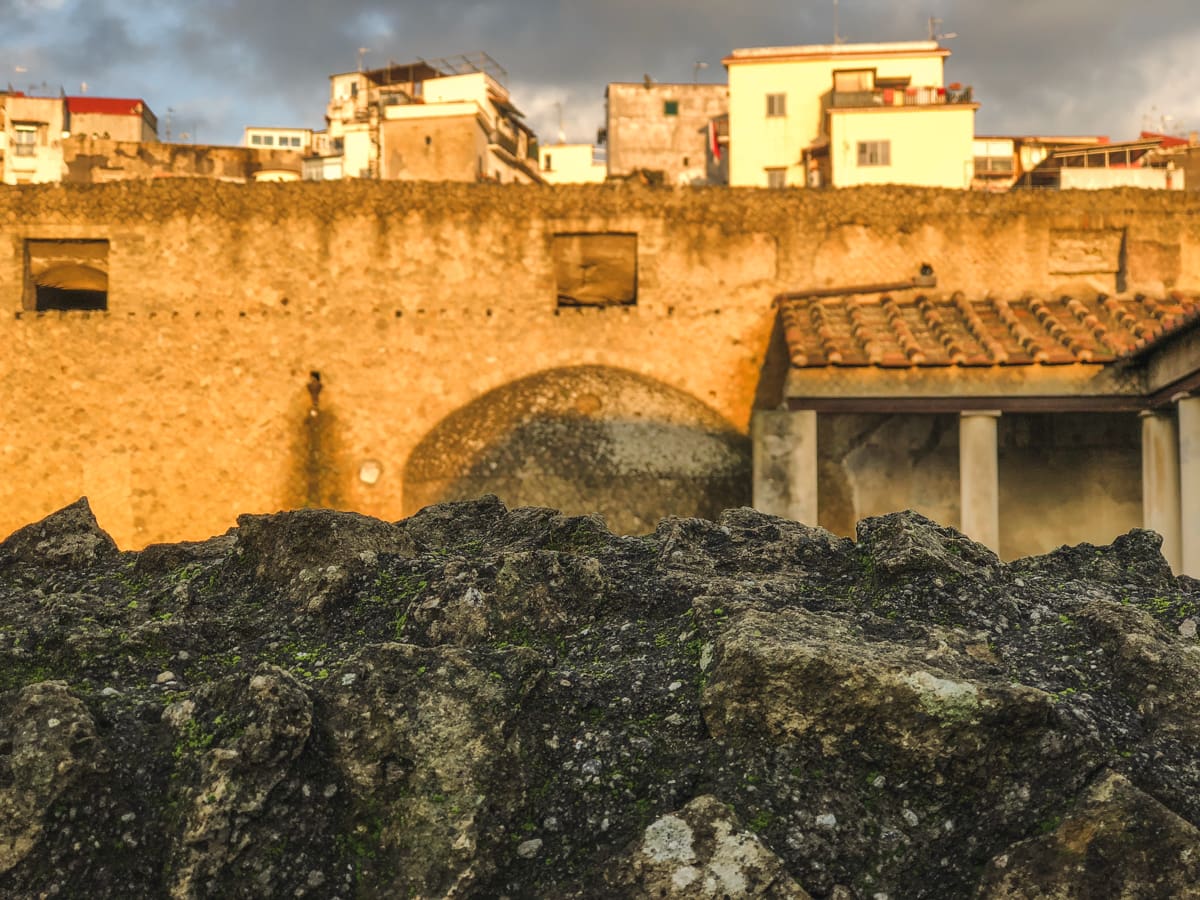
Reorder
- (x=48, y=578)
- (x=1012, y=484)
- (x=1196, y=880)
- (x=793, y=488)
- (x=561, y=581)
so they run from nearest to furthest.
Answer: (x=1196, y=880), (x=561, y=581), (x=48, y=578), (x=793, y=488), (x=1012, y=484)

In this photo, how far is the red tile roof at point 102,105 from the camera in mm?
50500

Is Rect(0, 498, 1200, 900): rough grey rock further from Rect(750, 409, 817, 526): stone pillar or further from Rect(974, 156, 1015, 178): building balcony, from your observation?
Rect(974, 156, 1015, 178): building balcony

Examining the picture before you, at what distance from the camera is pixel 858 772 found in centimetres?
309

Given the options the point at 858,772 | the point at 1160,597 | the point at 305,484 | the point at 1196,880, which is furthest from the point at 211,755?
the point at 305,484

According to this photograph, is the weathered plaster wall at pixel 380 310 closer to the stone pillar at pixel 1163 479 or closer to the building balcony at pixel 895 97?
the stone pillar at pixel 1163 479

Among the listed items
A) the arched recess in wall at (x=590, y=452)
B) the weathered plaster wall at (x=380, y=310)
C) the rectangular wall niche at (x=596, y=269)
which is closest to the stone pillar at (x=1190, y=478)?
the weathered plaster wall at (x=380, y=310)

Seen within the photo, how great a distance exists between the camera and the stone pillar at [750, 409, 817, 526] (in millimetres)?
12039

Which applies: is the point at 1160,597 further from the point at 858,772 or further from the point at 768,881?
the point at 768,881

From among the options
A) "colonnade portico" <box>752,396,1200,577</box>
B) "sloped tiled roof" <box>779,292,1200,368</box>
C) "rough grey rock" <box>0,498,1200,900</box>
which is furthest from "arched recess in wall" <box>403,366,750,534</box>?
"rough grey rock" <box>0,498,1200,900</box>

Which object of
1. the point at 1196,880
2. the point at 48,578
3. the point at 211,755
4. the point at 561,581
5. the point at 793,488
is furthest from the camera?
the point at 793,488

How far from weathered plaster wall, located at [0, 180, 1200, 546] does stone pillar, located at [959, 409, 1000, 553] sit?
8.90 feet

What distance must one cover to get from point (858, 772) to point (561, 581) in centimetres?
110

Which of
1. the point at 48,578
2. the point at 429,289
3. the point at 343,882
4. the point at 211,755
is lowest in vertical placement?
the point at 343,882

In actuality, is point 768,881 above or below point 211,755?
below
